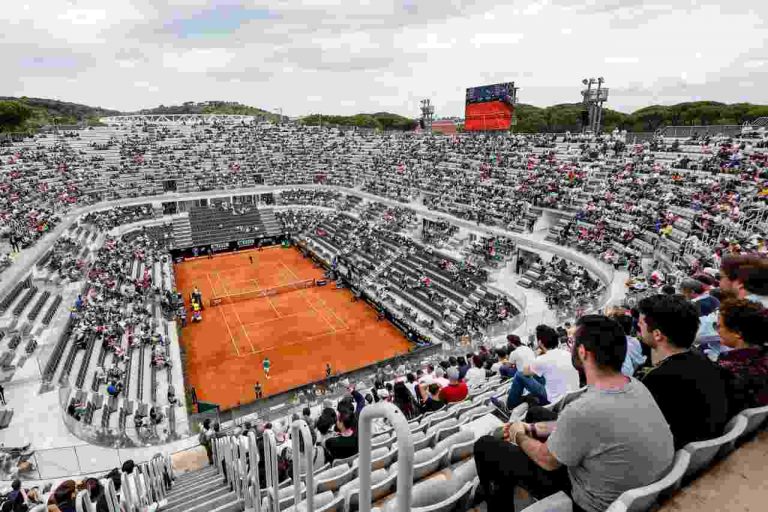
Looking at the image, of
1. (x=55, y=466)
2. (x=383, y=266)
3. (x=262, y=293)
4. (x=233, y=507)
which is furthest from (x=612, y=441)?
(x=262, y=293)

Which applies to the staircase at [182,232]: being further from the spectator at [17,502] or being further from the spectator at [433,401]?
the spectator at [433,401]

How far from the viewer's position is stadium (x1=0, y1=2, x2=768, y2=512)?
127 inches

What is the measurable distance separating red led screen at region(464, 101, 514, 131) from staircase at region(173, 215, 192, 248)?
114ft

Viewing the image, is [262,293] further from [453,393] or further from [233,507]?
[233,507]

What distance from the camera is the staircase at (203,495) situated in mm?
6434

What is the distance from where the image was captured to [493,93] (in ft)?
167

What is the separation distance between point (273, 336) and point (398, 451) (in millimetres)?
27349

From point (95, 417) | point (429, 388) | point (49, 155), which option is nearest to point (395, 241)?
point (95, 417)

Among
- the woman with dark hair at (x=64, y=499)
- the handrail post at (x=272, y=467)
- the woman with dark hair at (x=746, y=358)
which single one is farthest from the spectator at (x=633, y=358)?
the woman with dark hair at (x=64, y=499)

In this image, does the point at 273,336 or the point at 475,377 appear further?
the point at 273,336

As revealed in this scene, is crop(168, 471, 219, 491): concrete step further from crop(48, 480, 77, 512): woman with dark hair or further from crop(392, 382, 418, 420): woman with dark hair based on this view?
crop(392, 382, 418, 420): woman with dark hair

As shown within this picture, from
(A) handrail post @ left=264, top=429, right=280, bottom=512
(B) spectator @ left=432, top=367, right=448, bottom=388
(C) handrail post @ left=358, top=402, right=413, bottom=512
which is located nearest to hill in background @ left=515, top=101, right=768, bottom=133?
(B) spectator @ left=432, top=367, right=448, bottom=388

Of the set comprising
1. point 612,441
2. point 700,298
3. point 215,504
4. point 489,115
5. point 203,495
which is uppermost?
point 489,115

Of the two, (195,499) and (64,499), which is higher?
(64,499)
